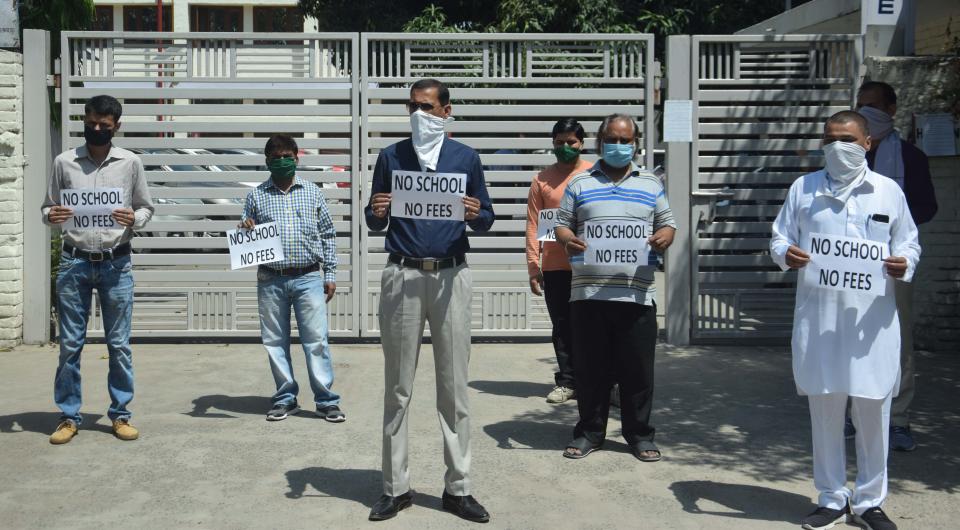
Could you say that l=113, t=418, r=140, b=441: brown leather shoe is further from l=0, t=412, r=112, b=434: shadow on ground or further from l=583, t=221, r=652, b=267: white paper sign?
l=583, t=221, r=652, b=267: white paper sign

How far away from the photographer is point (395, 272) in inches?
233

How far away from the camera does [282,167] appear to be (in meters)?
8.00

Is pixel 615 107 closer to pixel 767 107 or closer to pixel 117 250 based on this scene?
pixel 767 107

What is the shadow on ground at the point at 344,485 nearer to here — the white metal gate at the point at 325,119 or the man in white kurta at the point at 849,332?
the man in white kurta at the point at 849,332

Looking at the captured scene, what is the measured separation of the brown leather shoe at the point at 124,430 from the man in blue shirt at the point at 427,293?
2231 millimetres

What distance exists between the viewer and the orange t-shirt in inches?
328

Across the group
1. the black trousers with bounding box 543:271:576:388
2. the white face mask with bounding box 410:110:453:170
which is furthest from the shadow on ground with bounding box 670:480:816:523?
the white face mask with bounding box 410:110:453:170

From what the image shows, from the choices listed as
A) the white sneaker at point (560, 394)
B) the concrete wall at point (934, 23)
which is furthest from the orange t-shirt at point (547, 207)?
the concrete wall at point (934, 23)

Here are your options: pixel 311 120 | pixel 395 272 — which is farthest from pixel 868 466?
pixel 311 120

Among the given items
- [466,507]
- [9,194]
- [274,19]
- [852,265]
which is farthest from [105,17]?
[852,265]

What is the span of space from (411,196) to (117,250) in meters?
2.42

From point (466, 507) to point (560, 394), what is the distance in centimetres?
283

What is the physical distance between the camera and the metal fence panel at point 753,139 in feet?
35.5

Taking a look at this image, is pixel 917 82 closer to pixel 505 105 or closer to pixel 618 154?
pixel 505 105
